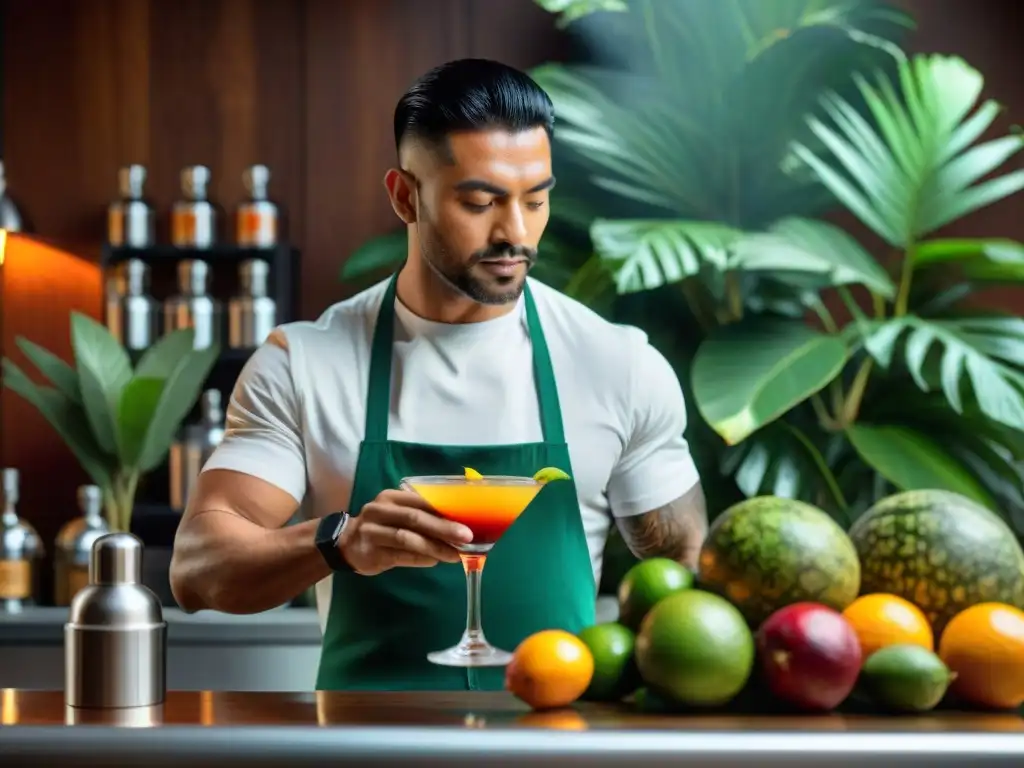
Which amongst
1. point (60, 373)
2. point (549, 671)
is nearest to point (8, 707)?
point (549, 671)

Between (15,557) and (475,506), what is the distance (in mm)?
2394

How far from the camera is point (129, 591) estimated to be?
1.14m

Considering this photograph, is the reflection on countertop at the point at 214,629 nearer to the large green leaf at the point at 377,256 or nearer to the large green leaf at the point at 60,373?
the large green leaf at the point at 60,373

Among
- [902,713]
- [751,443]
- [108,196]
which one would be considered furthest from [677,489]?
[108,196]

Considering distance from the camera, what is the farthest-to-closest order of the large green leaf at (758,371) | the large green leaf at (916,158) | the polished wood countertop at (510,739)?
the large green leaf at (916,158)
the large green leaf at (758,371)
the polished wood countertop at (510,739)

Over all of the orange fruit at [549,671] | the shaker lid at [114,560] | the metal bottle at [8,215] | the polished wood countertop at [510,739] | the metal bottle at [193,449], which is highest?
the metal bottle at [8,215]

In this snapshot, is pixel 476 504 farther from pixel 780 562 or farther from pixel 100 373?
pixel 100 373

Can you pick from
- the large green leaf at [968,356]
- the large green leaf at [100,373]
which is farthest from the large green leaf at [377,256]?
the large green leaf at [968,356]

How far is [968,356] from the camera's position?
2906mm

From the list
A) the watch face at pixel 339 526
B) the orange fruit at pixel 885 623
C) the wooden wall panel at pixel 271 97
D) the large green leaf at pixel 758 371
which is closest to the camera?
the orange fruit at pixel 885 623

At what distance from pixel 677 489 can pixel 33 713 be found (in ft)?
3.22

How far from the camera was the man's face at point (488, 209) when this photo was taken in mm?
1668

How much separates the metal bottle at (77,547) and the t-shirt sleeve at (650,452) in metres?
1.86

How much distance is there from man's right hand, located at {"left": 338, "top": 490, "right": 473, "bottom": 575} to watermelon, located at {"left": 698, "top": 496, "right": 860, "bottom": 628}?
25 centimetres
